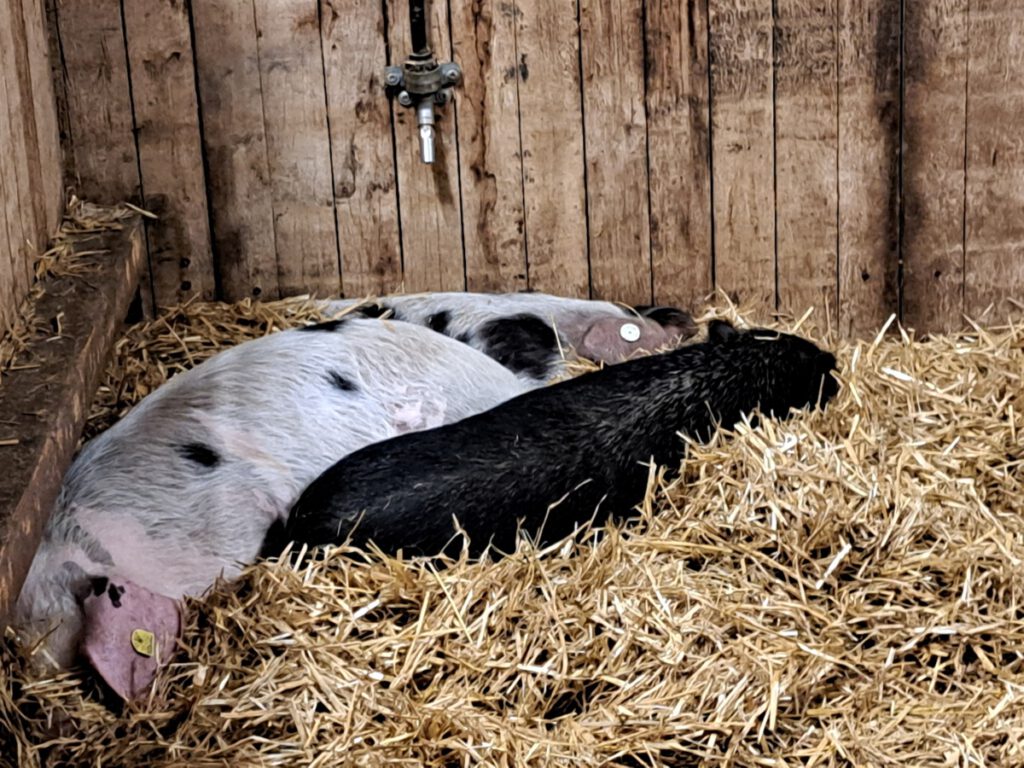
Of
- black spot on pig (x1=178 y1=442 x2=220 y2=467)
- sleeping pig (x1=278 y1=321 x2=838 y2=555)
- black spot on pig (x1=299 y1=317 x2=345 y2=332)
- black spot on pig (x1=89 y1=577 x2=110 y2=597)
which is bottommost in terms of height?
black spot on pig (x1=89 y1=577 x2=110 y2=597)

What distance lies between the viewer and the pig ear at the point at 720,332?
5566 millimetres

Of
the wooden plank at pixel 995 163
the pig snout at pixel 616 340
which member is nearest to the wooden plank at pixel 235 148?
the pig snout at pixel 616 340

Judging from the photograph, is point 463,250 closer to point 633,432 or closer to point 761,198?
point 761,198

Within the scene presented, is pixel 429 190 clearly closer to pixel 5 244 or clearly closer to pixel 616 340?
pixel 616 340

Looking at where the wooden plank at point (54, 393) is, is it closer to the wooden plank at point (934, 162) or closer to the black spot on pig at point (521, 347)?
the black spot on pig at point (521, 347)

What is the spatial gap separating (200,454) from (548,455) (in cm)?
97

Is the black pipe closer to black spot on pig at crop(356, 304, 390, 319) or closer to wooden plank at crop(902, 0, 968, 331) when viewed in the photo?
black spot on pig at crop(356, 304, 390, 319)

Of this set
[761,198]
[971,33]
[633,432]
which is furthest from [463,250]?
[971,33]

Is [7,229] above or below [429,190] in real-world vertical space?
above

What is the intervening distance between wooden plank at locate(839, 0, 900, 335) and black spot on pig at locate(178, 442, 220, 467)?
8.70 ft

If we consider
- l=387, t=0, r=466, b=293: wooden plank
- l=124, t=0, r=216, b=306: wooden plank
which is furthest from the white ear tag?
l=124, t=0, r=216, b=306: wooden plank

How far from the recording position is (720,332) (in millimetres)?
5633

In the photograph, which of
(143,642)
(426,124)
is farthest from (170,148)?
(143,642)

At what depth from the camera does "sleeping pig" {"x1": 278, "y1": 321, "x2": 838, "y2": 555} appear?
170 inches
